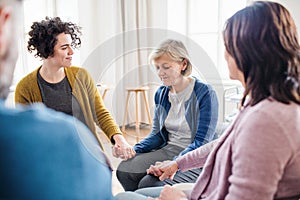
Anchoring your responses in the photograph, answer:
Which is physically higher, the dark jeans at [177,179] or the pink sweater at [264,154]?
the pink sweater at [264,154]

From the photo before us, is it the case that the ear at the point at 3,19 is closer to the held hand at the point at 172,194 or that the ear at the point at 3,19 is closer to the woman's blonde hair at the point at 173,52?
the held hand at the point at 172,194

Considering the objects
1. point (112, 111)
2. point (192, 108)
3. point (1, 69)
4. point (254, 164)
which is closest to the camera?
point (1, 69)

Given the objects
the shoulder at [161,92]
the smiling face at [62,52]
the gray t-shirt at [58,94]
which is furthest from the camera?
the smiling face at [62,52]

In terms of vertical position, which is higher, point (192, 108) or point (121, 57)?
point (121, 57)

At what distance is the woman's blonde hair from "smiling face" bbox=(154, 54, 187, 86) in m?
0.01

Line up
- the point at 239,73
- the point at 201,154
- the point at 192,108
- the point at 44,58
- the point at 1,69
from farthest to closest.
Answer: the point at 44,58, the point at 192,108, the point at 201,154, the point at 239,73, the point at 1,69

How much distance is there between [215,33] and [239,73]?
9.13ft

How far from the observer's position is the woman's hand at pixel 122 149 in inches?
57.1

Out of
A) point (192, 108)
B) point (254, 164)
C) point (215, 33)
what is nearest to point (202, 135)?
point (192, 108)

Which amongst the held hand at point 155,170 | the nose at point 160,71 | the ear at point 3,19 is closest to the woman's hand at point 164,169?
the held hand at point 155,170

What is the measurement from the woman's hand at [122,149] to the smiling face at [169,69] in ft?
1.14

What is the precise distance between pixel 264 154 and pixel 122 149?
87 cm

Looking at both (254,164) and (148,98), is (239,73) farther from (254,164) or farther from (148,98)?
(148,98)

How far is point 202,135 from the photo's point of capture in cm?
135
